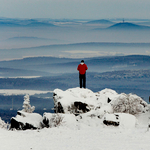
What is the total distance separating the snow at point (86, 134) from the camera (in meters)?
15.0

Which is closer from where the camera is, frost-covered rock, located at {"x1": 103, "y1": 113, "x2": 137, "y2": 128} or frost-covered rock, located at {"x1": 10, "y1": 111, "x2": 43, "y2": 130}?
frost-covered rock, located at {"x1": 103, "y1": 113, "x2": 137, "y2": 128}

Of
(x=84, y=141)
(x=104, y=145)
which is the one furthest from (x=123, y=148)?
(x=84, y=141)

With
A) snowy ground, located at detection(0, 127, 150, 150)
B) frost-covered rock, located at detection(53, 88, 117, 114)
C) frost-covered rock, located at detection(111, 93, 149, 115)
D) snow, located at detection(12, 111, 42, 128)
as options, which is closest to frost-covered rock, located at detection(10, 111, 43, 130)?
snow, located at detection(12, 111, 42, 128)

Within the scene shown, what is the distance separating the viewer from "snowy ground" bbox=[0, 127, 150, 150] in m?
14.8

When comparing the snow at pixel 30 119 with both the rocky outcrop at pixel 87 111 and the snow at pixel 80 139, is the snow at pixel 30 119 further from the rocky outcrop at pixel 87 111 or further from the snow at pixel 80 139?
the snow at pixel 80 139

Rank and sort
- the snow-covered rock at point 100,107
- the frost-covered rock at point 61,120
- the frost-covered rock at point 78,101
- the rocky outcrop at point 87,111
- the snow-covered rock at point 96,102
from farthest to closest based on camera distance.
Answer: the frost-covered rock at point 78,101
the snow-covered rock at point 96,102
the frost-covered rock at point 61,120
the rocky outcrop at point 87,111
the snow-covered rock at point 100,107

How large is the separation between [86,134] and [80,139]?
1338mm

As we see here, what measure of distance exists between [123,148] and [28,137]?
19.1 ft

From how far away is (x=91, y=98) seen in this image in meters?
25.1

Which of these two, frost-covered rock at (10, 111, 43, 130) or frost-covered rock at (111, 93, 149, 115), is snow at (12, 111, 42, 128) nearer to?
frost-covered rock at (10, 111, 43, 130)

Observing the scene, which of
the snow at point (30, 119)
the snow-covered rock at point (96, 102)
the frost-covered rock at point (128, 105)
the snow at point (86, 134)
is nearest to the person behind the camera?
the snow at point (86, 134)

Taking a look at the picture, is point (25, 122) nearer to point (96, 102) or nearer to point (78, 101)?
point (78, 101)

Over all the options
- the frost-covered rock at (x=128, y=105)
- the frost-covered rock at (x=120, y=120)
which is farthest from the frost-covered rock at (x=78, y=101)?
the frost-covered rock at (x=120, y=120)

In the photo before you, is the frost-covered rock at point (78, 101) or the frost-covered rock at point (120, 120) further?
the frost-covered rock at point (78, 101)
